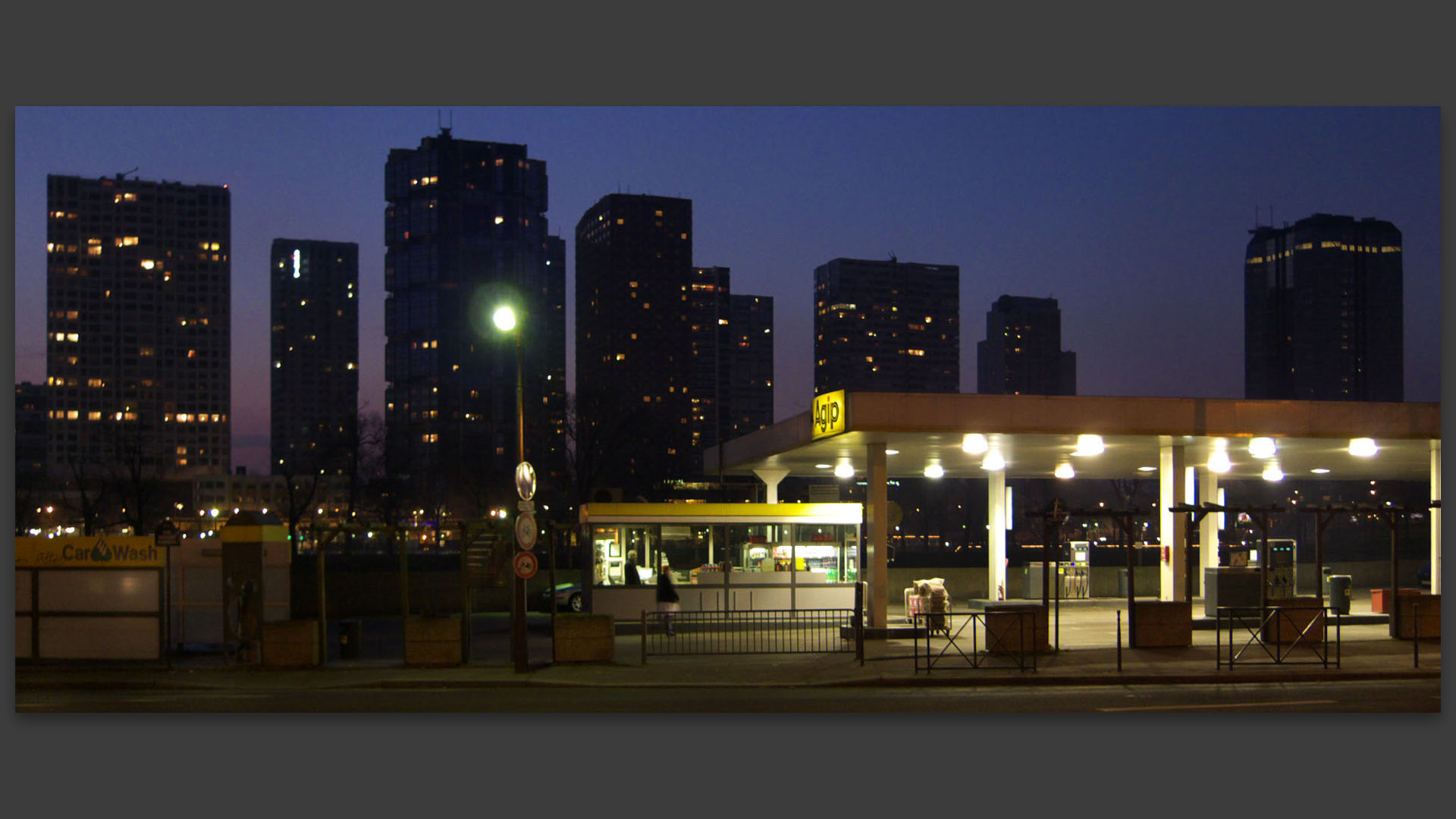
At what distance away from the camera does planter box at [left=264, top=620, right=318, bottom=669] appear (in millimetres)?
20844

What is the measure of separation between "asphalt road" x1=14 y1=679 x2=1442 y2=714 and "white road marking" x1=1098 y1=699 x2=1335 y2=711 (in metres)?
0.02

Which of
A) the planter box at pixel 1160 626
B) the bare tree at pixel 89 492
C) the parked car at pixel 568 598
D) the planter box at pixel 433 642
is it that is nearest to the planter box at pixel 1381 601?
the planter box at pixel 1160 626

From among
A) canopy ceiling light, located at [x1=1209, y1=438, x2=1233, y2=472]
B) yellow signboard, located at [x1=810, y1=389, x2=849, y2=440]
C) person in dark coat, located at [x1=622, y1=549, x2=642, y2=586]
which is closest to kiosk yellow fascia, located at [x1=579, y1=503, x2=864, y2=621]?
person in dark coat, located at [x1=622, y1=549, x2=642, y2=586]

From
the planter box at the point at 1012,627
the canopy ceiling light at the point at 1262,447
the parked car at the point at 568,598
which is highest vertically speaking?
the canopy ceiling light at the point at 1262,447

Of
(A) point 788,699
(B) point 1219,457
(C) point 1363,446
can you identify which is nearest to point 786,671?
(A) point 788,699

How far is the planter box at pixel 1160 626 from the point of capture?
22.2m

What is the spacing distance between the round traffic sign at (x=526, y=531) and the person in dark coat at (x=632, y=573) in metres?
8.04

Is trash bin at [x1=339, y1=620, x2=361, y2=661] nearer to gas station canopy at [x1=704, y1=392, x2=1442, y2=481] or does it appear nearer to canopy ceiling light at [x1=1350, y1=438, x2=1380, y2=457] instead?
gas station canopy at [x1=704, y1=392, x2=1442, y2=481]

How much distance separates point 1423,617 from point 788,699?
14.6m

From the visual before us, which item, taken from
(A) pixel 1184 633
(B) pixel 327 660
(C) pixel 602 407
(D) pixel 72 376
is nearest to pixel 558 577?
(B) pixel 327 660

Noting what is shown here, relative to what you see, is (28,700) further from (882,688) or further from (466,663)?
(882,688)

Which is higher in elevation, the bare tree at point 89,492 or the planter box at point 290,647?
the bare tree at point 89,492

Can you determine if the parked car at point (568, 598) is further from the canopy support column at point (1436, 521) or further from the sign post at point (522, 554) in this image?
the canopy support column at point (1436, 521)

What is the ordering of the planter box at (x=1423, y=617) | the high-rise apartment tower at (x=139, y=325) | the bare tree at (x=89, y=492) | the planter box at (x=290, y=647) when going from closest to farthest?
the planter box at (x=290, y=647) → the planter box at (x=1423, y=617) → the bare tree at (x=89, y=492) → the high-rise apartment tower at (x=139, y=325)
